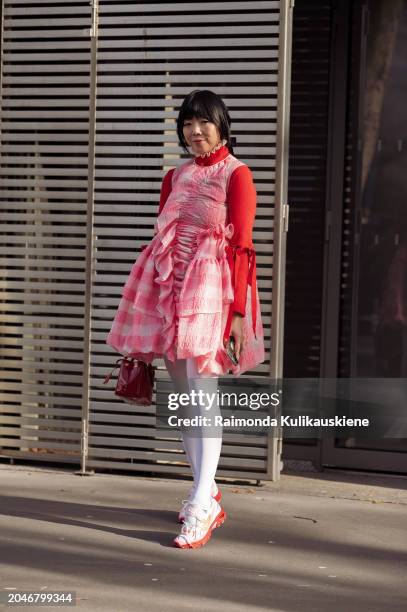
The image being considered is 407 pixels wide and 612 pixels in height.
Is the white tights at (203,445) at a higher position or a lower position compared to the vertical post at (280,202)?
lower

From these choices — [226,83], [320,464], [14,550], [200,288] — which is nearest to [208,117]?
[200,288]

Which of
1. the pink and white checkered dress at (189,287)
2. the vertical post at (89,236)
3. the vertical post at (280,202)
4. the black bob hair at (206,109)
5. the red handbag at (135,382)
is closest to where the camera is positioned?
the pink and white checkered dress at (189,287)

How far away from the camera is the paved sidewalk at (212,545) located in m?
4.61

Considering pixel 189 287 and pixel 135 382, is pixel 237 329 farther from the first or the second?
pixel 135 382

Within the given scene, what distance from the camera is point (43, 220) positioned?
24.2ft

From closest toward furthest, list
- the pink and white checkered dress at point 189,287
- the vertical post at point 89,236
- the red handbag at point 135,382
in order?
the pink and white checkered dress at point 189,287
the red handbag at point 135,382
the vertical post at point 89,236

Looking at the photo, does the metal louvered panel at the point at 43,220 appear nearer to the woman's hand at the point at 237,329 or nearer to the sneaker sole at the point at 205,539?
the sneaker sole at the point at 205,539

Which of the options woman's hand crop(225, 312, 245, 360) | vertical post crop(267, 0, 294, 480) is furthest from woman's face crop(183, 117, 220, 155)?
vertical post crop(267, 0, 294, 480)

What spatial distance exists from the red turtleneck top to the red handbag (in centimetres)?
57

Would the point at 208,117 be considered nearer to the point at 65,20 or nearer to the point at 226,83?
the point at 226,83

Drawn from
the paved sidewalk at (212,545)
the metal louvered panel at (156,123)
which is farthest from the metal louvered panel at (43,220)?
the paved sidewalk at (212,545)

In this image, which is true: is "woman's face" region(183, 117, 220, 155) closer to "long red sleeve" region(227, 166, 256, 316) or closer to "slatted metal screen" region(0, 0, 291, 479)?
"long red sleeve" region(227, 166, 256, 316)

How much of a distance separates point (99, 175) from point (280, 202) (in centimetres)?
113

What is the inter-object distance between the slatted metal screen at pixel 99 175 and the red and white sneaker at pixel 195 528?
1584mm
